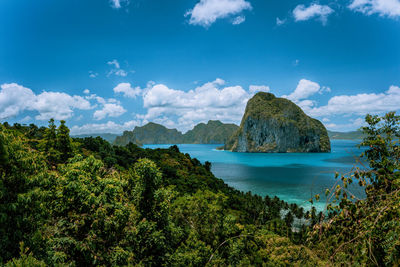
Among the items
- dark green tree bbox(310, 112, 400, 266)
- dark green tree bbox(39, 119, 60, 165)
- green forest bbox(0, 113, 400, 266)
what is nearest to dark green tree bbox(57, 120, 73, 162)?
dark green tree bbox(39, 119, 60, 165)

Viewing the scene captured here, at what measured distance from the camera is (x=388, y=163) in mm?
3480

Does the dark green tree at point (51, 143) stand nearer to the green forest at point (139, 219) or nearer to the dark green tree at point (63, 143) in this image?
the dark green tree at point (63, 143)

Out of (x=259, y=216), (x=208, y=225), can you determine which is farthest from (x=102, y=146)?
(x=208, y=225)

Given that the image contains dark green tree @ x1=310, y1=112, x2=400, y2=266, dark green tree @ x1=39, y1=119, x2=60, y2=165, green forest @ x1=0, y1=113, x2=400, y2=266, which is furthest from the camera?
dark green tree @ x1=39, y1=119, x2=60, y2=165

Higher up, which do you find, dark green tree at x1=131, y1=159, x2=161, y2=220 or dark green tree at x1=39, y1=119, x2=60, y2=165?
dark green tree at x1=39, y1=119, x2=60, y2=165

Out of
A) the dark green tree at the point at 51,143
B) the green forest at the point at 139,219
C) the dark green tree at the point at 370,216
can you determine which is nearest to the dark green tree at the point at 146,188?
the green forest at the point at 139,219

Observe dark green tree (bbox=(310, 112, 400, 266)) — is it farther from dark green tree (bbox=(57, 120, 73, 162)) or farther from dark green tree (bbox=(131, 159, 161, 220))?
dark green tree (bbox=(57, 120, 73, 162))

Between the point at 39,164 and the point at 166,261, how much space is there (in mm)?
8494

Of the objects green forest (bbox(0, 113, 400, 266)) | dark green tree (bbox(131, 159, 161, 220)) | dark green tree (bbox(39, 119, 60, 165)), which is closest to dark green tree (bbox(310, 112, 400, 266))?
green forest (bbox(0, 113, 400, 266))

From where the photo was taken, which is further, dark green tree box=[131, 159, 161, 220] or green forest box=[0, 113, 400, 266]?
dark green tree box=[131, 159, 161, 220]

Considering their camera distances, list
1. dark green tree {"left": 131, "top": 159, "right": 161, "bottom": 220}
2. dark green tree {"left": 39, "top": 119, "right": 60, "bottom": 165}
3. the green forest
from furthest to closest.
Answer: dark green tree {"left": 39, "top": 119, "right": 60, "bottom": 165} < dark green tree {"left": 131, "top": 159, "right": 161, "bottom": 220} < the green forest

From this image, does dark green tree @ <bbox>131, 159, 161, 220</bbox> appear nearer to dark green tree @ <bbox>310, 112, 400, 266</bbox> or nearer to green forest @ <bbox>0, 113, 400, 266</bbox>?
green forest @ <bbox>0, 113, 400, 266</bbox>

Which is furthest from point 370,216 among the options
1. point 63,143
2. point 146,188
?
point 63,143

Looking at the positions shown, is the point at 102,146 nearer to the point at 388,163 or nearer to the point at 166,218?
the point at 166,218
